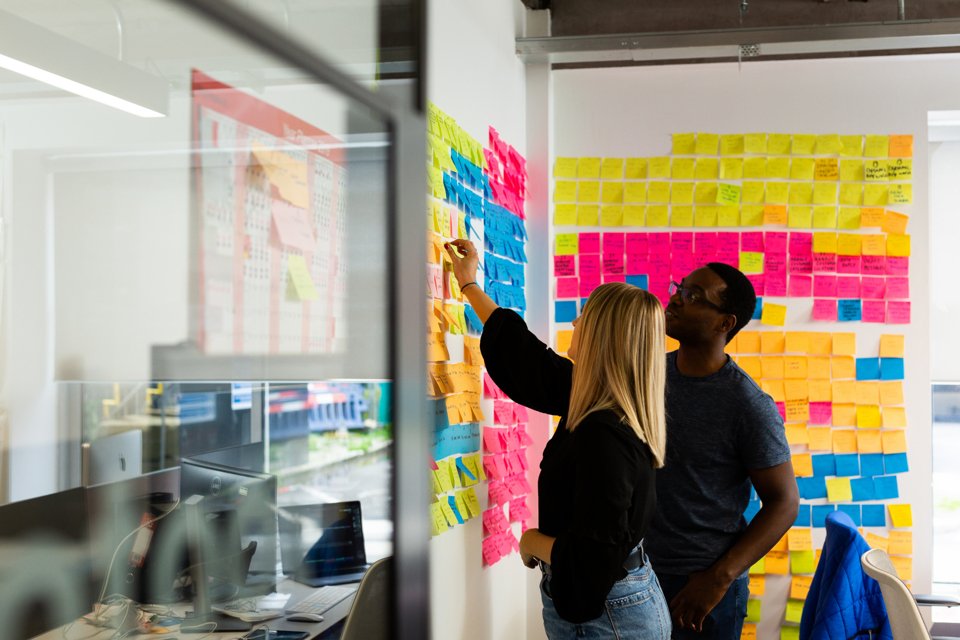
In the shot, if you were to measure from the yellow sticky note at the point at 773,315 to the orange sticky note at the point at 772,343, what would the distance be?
0.15 ft

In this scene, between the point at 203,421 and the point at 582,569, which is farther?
the point at 582,569

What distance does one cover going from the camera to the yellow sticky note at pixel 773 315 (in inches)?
147

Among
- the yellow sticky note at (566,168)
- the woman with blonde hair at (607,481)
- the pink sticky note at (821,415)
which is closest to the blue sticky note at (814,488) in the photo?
the pink sticky note at (821,415)

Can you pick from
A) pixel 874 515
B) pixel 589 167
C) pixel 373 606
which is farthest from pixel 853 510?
pixel 373 606

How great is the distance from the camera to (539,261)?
3764 mm

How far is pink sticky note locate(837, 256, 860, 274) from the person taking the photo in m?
3.74

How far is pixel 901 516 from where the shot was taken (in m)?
3.67

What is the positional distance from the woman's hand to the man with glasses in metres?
0.68

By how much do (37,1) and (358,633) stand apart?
104 centimetres

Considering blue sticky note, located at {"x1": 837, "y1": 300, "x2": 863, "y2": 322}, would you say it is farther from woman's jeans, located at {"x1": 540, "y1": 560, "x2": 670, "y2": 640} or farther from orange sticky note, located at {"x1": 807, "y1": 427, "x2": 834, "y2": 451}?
woman's jeans, located at {"x1": 540, "y1": 560, "x2": 670, "y2": 640}

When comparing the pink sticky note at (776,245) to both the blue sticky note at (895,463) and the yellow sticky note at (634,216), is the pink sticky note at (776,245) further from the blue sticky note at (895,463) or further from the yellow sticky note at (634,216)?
the blue sticky note at (895,463)

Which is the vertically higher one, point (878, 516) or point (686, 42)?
point (686, 42)

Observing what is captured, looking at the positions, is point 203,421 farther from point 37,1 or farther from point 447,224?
point 447,224

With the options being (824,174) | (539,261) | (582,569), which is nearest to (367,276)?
(582,569)
